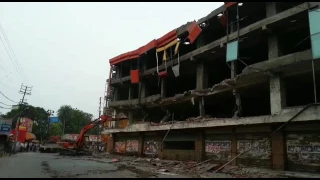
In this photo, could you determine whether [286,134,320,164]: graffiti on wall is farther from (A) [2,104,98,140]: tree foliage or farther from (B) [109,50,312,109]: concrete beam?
(A) [2,104,98,140]: tree foliage

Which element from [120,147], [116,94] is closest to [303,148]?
[120,147]

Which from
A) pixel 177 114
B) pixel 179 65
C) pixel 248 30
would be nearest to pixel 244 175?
pixel 248 30

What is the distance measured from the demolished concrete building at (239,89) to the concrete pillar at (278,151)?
54 millimetres

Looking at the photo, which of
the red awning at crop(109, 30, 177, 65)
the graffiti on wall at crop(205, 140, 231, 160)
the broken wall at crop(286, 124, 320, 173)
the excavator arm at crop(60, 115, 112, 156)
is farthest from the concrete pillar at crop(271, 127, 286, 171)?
the excavator arm at crop(60, 115, 112, 156)

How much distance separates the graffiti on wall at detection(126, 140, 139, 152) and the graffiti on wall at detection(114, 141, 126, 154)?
Result: 0.83 m

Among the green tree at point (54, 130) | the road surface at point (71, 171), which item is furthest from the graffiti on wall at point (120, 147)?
the green tree at point (54, 130)

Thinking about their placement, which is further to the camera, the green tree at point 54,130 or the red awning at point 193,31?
the green tree at point 54,130

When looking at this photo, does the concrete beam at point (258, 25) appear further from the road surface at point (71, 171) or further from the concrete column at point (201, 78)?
the road surface at point (71, 171)

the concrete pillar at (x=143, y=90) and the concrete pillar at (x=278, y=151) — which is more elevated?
the concrete pillar at (x=143, y=90)

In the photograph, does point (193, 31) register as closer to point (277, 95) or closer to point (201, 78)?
point (201, 78)

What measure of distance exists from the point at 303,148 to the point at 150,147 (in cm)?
1532

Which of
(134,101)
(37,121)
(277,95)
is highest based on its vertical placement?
(37,121)

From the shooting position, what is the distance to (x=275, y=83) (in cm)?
1650

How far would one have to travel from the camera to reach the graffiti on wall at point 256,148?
16453mm
